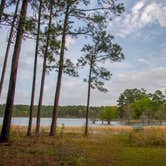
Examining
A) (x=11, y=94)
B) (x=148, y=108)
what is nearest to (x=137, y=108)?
(x=148, y=108)

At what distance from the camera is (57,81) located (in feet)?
67.6

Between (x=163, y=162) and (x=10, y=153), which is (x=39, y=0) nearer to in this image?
(x=10, y=153)

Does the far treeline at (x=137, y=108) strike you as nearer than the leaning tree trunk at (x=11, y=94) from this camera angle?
No

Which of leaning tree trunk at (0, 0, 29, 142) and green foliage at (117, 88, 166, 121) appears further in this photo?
green foliage at (117, 88, 166, 121)

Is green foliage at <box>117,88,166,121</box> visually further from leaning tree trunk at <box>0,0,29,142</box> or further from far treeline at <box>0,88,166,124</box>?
leaning tree trunk at <box>0,0,29,142</box>

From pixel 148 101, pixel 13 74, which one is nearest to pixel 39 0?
pixel 13 74

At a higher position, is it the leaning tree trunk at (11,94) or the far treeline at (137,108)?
the far treeline at (137,108)

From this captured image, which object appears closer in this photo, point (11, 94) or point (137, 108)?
point (11, 94)

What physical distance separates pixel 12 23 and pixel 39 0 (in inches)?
61.3

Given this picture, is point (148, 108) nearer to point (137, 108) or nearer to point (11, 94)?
point (137, 108)

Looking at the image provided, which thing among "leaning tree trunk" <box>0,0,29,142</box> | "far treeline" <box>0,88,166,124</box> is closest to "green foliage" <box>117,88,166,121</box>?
"far treeline" <box>0,88,166,124</box>

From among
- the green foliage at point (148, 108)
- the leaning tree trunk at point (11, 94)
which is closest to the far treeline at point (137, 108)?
the green foliage at point (148, 108)

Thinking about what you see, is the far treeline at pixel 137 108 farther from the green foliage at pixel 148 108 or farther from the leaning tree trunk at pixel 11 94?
the leaning tree trunk at pixel 11 94

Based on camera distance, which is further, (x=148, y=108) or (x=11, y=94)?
(x=148, y=108)
